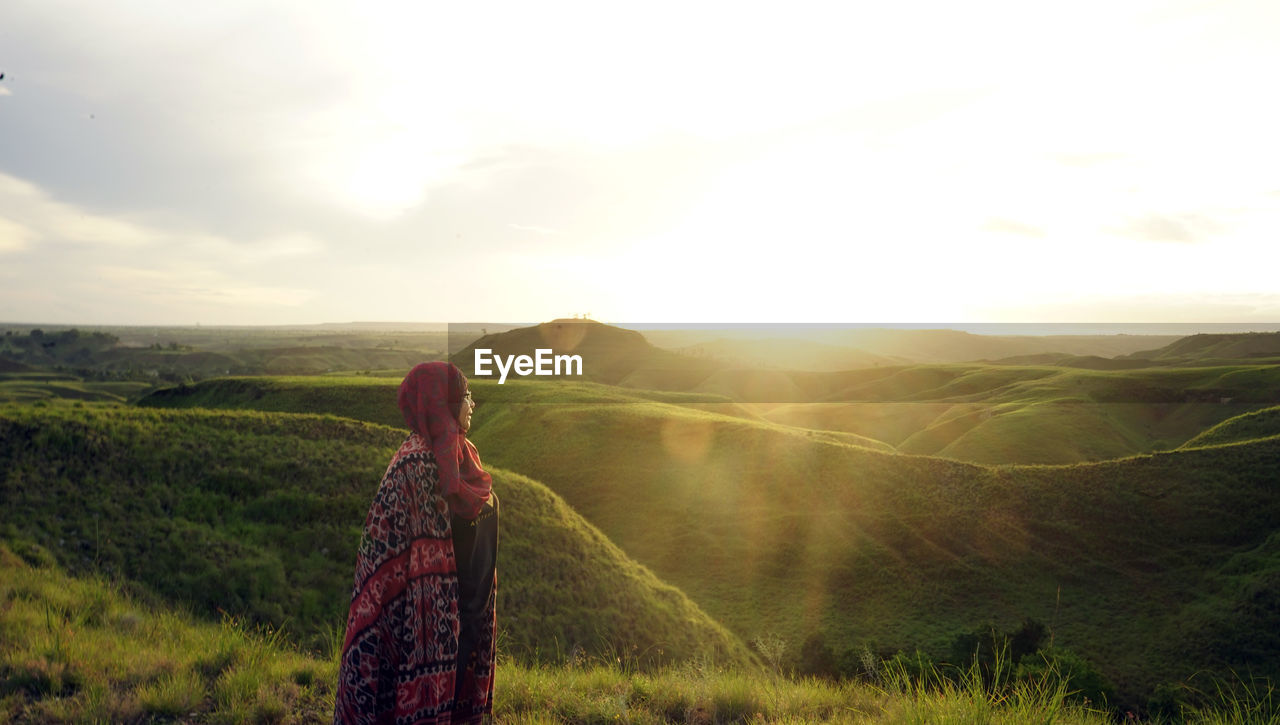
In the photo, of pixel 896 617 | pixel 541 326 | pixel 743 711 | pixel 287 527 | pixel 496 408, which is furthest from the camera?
pixel 541 326

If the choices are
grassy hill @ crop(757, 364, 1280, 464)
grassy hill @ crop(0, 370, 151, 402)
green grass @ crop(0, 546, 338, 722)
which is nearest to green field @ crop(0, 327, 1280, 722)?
green grass @ crop(0, 546, 338, 722)

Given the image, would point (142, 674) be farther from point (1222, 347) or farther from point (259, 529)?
point (1222, 347)

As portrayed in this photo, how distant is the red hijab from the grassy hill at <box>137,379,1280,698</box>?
22378 millimetres

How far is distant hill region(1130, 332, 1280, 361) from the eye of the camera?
124 metres

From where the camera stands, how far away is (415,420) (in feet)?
13.8

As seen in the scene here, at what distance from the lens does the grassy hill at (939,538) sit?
2569 centimetres

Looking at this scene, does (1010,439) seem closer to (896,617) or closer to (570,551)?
(896,617)

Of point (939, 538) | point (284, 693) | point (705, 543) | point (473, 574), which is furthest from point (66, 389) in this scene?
point (473, 574)

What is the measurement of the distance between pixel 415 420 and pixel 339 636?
1117cm

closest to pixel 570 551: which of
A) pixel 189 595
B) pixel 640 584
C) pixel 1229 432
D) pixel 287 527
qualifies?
pixel 640 584

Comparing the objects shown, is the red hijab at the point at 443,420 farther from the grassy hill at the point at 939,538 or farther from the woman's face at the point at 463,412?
the grassy hill at the point at 939,538

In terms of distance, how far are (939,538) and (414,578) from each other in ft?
116

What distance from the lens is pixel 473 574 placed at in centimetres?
465

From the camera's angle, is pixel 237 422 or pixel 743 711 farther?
pixel 237 422
